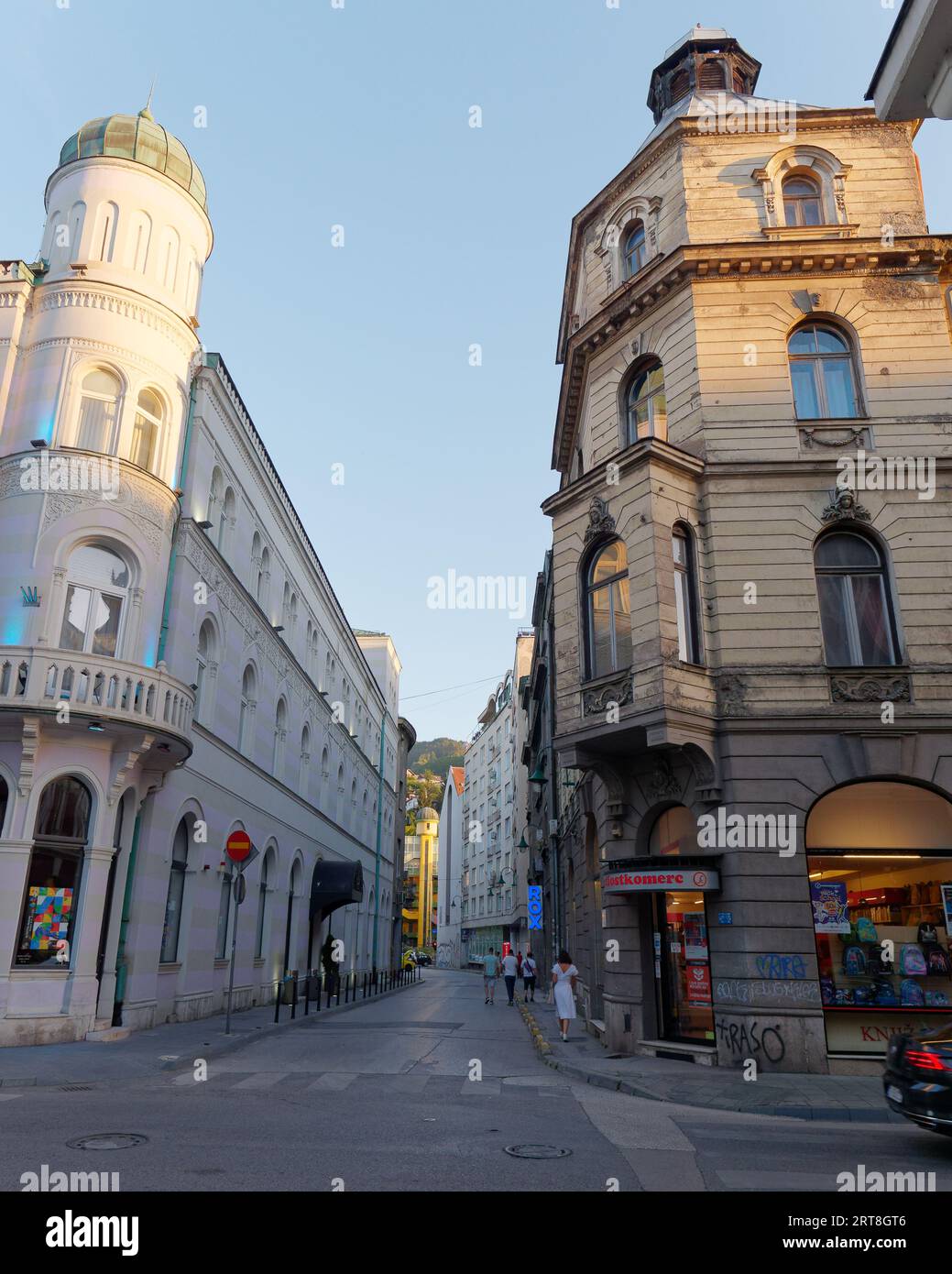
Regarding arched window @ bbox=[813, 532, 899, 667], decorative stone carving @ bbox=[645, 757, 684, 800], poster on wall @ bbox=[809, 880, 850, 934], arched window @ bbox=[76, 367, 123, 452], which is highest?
arched window @ bbox=[76, 367, 123, 452]

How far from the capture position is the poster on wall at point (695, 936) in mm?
14992

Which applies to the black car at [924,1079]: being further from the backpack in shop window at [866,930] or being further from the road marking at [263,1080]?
the road marking at [263,1080]

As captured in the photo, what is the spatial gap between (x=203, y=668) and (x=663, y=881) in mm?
12394

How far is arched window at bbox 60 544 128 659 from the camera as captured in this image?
54.9ft

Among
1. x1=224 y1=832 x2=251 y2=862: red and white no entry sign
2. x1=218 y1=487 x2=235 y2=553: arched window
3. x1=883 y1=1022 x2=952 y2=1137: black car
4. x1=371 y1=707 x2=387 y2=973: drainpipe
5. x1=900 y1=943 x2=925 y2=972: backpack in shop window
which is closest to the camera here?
x1=883 y1=1022 x2=952 y2=1137: black car

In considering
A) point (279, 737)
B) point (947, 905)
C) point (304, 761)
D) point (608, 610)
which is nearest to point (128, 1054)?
point (608, 610)

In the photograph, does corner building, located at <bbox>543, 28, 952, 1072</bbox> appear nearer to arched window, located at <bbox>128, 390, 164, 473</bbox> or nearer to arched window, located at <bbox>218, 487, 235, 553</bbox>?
arched window, located at <bbox>128, 390, 164, 473</bbox>

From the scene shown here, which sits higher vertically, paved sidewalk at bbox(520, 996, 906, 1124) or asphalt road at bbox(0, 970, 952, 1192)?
asphalt road at bbox(0, 970, 952, 1192)

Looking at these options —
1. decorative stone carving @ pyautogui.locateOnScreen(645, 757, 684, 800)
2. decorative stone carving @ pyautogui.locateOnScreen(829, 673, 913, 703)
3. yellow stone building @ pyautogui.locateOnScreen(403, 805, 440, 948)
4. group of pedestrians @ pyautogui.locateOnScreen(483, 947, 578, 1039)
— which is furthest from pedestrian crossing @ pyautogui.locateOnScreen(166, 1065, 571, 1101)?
yellow stone building @ pyautogui.locateOnScreen(403, 805, 440, 948)

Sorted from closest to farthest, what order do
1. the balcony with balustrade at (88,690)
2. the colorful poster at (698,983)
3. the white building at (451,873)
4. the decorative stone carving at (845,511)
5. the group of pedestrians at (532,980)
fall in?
the colorful poster at (698,983), the balcony with balustrade at (88,690), the decorative stone carving at (845,511), the group of pedestrians at (532,980), the white building at (451,873)

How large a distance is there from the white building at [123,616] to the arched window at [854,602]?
39.6 feet

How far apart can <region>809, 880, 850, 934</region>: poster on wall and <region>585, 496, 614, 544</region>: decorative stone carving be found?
7.02 metres

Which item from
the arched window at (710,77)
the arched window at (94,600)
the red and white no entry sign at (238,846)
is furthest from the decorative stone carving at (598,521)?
the arched window at (710,77)
